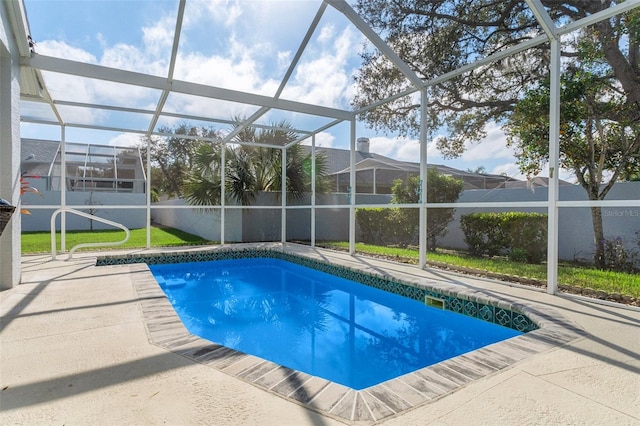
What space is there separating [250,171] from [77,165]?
26.9 feet

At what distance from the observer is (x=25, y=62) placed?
180 inches

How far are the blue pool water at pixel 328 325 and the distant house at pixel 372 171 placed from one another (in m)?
4.02

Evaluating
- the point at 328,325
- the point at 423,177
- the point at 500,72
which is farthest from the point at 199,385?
the point at 500,72

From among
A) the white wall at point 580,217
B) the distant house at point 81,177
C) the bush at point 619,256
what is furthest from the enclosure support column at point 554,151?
the distant house at point 81,177

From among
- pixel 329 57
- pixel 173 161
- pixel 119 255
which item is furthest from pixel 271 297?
pixel 173 161

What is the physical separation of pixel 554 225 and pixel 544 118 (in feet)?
9.20

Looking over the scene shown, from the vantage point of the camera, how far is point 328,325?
4227 millimetres

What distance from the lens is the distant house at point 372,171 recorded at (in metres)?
8.23

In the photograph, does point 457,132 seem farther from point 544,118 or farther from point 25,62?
point 25,62

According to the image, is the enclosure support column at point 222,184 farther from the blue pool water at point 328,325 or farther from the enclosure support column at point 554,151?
the enclosure support column at point 554,151

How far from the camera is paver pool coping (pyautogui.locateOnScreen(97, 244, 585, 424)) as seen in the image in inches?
69.0

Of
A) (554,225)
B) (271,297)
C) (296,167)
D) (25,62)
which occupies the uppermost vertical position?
(25,62)

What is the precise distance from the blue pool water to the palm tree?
151 inches

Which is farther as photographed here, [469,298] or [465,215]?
[465,215]
